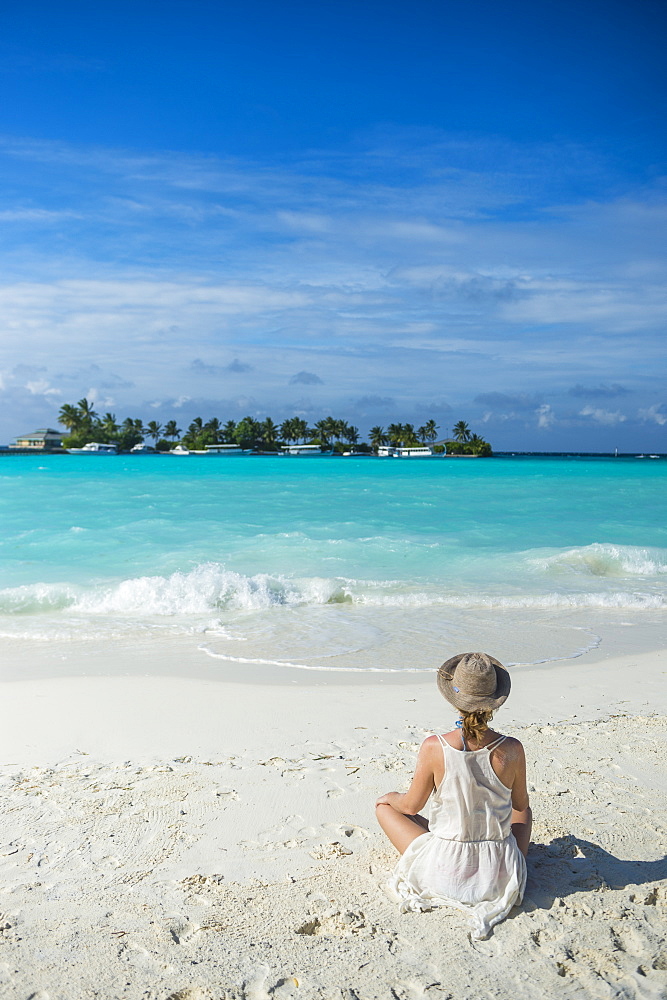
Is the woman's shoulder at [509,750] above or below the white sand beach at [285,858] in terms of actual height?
above

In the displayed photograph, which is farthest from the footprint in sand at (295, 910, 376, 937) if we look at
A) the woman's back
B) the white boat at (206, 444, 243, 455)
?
the white boat at (206, 444, 243, 455)

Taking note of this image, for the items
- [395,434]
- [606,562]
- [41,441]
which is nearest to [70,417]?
[41,441]

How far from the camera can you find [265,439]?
16588 cm

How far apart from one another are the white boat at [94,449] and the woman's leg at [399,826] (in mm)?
143633

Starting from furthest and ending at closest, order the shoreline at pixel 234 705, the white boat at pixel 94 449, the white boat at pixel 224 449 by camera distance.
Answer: the white boat at pixel 224 449 → the white boat at pixel 94 449 → the shoreline at pixel 234 705

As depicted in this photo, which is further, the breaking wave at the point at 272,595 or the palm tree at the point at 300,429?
the palm tree at the point at 300,429

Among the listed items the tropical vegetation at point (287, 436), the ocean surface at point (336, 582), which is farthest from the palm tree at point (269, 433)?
the ocean surface at point (336, 582)

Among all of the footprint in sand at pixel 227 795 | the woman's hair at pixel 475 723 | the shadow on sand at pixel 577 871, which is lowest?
the footprint in sand at pixel 227 795

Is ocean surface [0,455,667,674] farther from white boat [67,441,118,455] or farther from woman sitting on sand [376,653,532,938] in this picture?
white boat [67,441,118,455]

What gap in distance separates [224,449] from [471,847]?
16174 centimetres

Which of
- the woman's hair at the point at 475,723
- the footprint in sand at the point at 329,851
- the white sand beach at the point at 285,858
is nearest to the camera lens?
the white sand beach at the point at 285,858

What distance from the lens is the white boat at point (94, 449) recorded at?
5515 inches

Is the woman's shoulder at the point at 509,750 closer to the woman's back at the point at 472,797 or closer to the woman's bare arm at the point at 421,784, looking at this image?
the woman's back at the point at 472,797

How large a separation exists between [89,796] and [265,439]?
6407 inches
